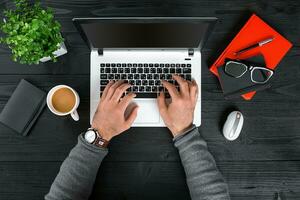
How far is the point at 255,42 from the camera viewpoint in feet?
3.76

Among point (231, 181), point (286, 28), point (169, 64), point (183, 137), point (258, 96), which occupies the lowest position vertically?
point (231, 181)

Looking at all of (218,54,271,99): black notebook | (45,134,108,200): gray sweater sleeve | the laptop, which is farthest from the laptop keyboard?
(45,134,108,200): gray sweater sleeve

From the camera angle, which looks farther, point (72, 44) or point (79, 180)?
point (72, 44)

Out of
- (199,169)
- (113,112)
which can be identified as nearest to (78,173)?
(113,112)

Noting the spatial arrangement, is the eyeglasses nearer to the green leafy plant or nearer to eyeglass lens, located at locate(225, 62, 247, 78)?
eyeglass lens, located at locate(225, 62, 247, 78)

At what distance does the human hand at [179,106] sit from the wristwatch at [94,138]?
0.22m

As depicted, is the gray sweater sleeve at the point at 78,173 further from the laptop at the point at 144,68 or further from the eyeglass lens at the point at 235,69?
the eyeglass lens at the point at 235,69

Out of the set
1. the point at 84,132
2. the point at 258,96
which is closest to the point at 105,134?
the point at 84,132

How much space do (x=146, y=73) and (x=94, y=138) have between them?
28cm

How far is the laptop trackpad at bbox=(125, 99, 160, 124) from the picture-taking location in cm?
112

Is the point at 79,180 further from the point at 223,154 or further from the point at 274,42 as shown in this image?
the point at 274,42

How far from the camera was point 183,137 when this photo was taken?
1.08 m

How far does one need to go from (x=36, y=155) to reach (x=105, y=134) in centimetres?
26

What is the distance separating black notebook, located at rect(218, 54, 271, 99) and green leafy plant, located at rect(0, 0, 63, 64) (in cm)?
55
